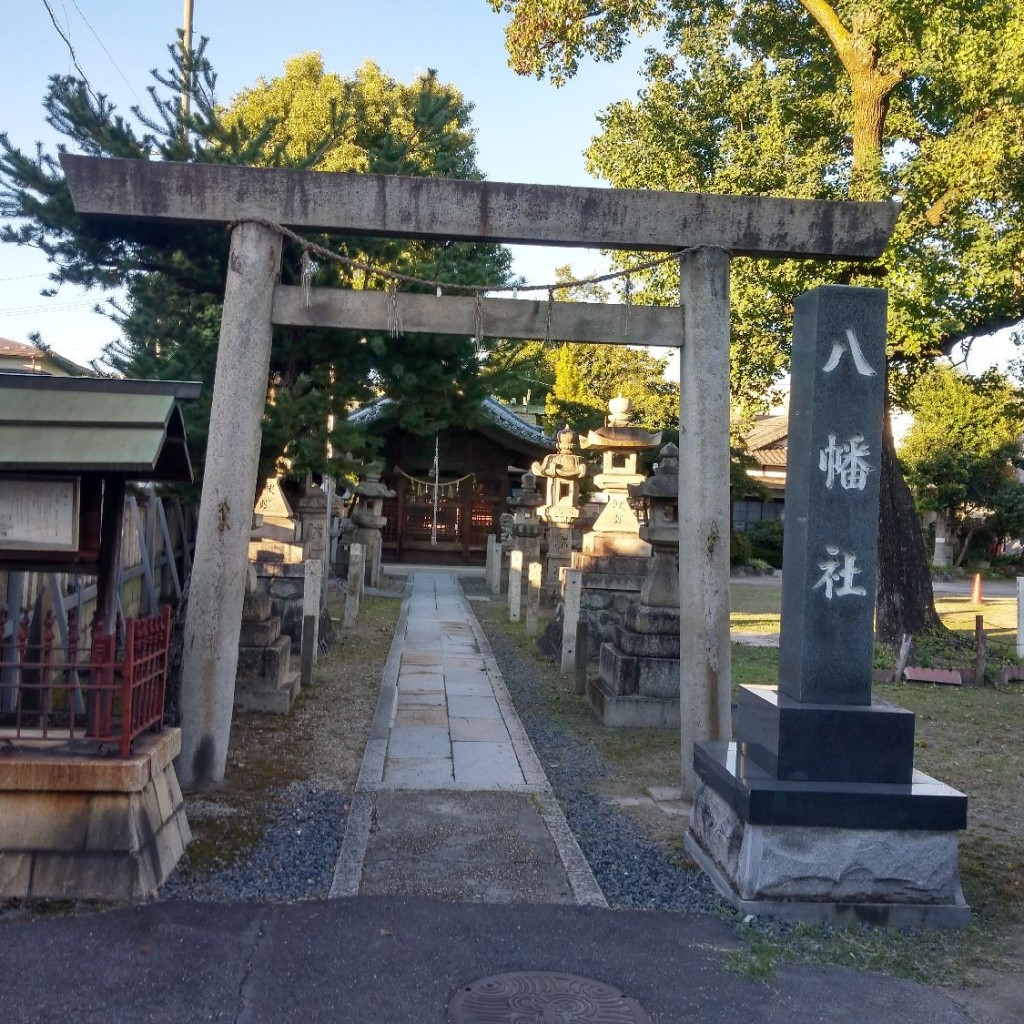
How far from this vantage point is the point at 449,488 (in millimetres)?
31844

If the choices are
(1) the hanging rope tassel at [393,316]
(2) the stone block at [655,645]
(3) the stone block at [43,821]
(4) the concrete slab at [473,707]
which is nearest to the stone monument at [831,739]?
(1) the hanging rope tassel at [393,316]

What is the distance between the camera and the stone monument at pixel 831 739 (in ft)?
16.0

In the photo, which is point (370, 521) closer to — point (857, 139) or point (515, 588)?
point (515, 588)

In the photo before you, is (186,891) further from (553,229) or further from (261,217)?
(553,229)

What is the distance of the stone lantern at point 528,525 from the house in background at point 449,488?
26.2 ft

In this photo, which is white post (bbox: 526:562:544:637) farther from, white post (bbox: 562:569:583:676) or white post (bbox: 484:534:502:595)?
white post (bbox: 484:534:502:595)

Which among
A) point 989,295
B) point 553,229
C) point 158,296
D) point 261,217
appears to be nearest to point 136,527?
point 158,296

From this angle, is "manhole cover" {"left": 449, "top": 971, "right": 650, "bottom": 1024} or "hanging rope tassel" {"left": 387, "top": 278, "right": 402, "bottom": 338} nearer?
"manhole cover" {"left": 449, "top": 971, "right": 650, "bottom": 1024}

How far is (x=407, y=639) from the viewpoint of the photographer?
15.3 m

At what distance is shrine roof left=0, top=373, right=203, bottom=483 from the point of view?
4.84 meters

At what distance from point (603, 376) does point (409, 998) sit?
28834mm

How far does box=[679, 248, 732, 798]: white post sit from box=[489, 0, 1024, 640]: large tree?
21.9 ft

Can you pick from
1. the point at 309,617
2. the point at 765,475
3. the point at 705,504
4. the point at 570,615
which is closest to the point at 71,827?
the point at 705,504

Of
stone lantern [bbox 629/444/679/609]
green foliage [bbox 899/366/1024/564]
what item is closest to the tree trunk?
stone lantern [bbox 629/444/679/609]
